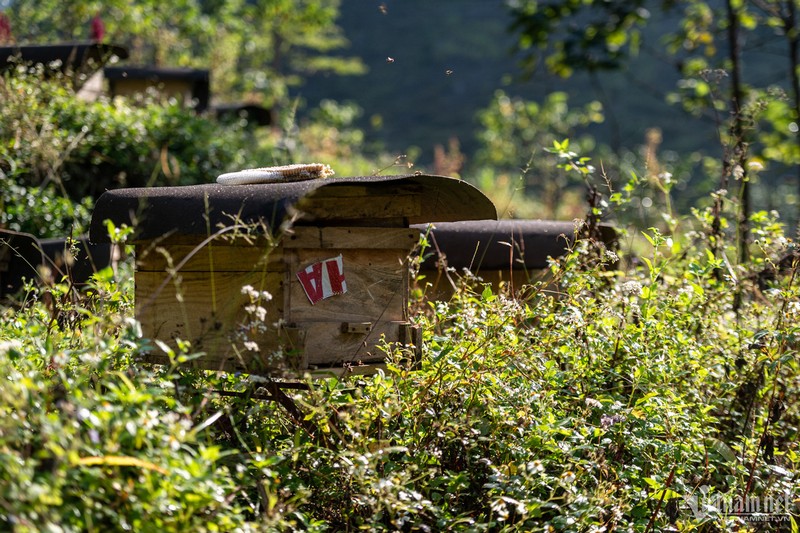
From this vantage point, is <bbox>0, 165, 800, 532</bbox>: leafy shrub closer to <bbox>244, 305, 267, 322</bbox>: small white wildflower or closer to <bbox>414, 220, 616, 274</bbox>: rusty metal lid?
<bbox>244, 305, 267, 322</bbox>: small white wildflower

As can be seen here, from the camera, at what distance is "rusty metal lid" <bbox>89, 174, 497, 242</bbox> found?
10.2 feet

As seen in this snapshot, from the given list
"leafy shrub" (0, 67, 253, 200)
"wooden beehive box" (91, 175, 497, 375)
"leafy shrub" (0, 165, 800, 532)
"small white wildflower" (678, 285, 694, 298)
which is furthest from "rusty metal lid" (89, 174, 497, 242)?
"leafy shrub" (0, 67, 253, 200)

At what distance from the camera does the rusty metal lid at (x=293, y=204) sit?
3096mm

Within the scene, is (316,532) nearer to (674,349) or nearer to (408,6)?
(674,349)

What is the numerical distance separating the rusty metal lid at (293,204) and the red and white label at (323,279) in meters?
0.18

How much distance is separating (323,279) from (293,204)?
0.47 meters

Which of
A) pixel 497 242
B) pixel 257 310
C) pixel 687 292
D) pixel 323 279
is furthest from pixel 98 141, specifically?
pixel 687 292

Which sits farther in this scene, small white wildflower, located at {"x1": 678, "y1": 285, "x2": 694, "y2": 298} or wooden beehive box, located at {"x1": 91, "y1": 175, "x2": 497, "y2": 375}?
small white wildflower, located at {"x1": 678, "y1": 285, "x2": 694, "y2": 298}

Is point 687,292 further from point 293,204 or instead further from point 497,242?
point 293,204

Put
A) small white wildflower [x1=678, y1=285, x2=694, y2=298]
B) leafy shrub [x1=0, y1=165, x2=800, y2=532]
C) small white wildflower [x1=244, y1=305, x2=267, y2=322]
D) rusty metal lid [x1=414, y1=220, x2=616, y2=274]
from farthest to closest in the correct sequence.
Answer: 1. rusty metal lid [x1=414, y1=220, x2=616, y2=274]
2. small white wildflower [x1=678, y1=285, x2=694, y2=298]
3. small white wildflower [x1=244, y1=305, x2=267, y2=322]
4. leafy shrub [x1=0, y1=165, x2=800, y2=532]

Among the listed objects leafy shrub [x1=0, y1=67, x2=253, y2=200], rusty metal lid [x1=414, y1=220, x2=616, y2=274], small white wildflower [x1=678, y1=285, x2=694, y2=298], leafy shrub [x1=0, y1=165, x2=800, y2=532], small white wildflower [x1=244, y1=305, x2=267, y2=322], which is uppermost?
leafy shrub [x1=0, y1=67, x2=253, y2=200]

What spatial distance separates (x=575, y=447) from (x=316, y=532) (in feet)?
3.60

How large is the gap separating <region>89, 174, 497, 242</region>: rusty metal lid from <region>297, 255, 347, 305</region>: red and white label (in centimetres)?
18

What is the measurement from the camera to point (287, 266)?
3.26 m
